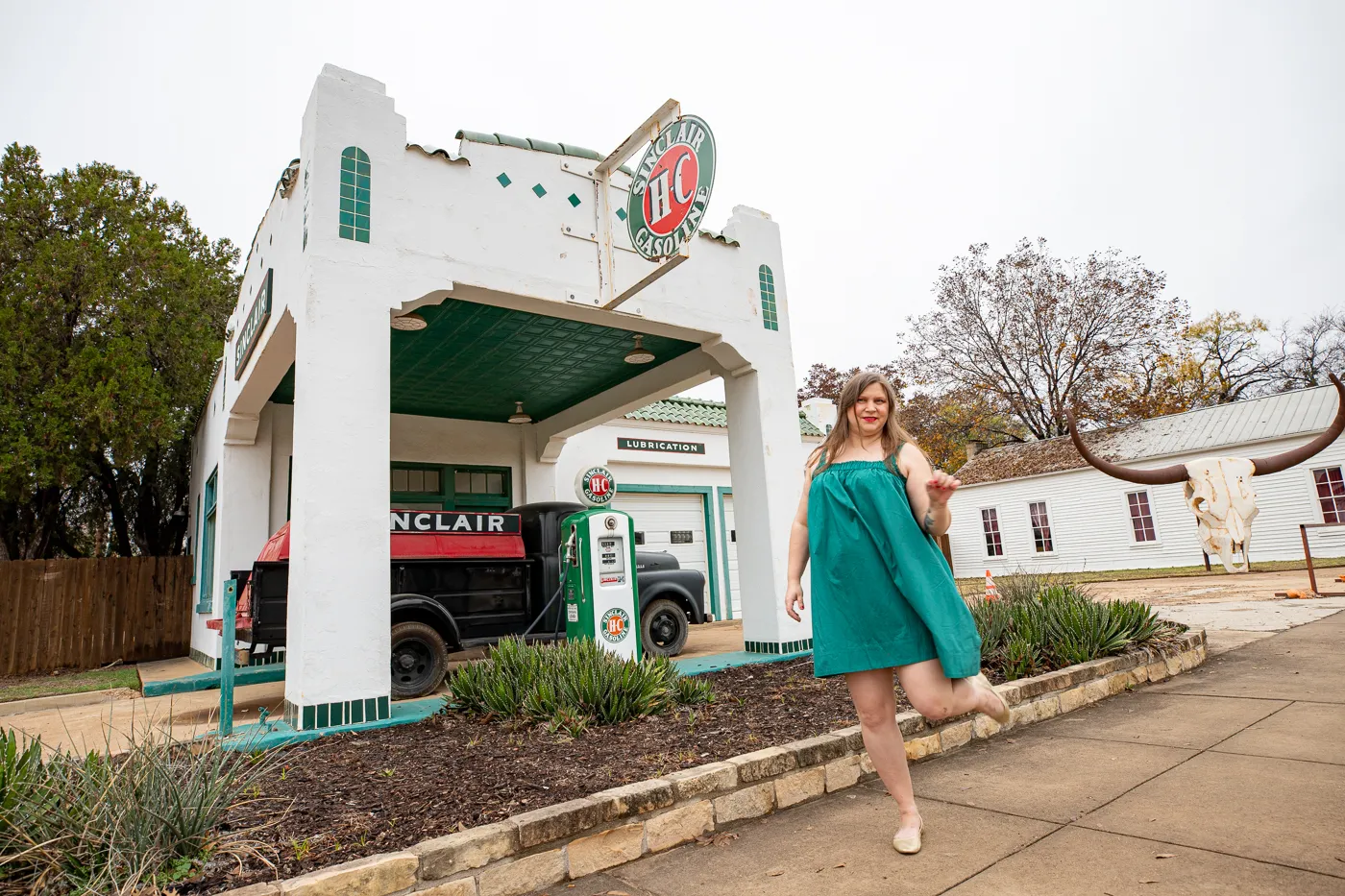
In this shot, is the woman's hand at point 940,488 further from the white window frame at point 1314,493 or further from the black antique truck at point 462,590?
the white window frame at point 1314,493

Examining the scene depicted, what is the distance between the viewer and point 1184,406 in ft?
88.9

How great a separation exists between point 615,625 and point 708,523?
7629 millimetres

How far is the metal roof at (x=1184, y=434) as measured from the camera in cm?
1877

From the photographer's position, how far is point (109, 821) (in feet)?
8.54

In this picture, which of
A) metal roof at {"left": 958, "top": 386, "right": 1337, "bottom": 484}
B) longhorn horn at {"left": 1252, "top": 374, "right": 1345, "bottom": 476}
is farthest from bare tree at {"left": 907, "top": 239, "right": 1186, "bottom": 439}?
longhorn horn at {"left": 1252, "top": 374, "right": 1345, "bottom": 476}

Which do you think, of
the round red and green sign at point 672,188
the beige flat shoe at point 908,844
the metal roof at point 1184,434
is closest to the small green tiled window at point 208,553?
the round red and green sign at point 672,188

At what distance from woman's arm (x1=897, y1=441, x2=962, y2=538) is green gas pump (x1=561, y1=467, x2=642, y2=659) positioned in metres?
4.48

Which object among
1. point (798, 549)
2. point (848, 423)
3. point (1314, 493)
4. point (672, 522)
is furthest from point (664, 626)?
point (1314, 493)

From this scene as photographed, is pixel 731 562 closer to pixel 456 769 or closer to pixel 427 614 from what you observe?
pixel 427 614

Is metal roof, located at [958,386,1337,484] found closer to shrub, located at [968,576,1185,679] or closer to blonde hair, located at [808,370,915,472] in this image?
shrub, located at [968,576,1185,679]

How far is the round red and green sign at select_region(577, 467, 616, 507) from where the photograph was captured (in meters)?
12.9

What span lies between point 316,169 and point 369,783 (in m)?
4.44

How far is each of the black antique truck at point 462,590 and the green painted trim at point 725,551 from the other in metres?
5.23

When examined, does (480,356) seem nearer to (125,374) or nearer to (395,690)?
(395,690)
